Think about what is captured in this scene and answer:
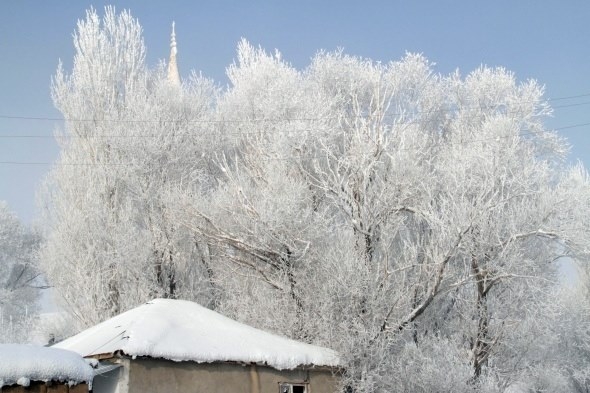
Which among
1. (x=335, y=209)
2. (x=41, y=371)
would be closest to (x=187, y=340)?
(x=41, y=371)

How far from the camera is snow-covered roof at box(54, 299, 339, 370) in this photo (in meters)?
10.9

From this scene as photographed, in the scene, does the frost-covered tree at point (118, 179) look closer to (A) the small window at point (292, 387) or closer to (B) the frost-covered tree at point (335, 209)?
(B) the frost-covered tree at point (335, 209)

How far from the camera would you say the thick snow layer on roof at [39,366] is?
8.30 meters

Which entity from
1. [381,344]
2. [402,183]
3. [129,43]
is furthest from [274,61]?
[381,344]

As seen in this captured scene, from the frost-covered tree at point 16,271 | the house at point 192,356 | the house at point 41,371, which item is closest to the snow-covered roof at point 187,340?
the house at point 192,356

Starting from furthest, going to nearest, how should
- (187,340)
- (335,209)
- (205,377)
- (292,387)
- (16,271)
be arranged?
1. (16,271)
2. (335,209)
3. (292,387)
4. (187,340)
5. (205,377)

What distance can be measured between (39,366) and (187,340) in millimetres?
3262

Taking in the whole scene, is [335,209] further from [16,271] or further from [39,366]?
[16,271]

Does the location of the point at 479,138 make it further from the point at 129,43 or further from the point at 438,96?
the point at 129,43

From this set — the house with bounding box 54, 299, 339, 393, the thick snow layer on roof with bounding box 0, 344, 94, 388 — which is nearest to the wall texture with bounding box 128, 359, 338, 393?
the house with bounding box 54, 299, 339, 393

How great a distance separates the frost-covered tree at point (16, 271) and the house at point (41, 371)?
21.8m

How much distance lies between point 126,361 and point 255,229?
673 centimetres

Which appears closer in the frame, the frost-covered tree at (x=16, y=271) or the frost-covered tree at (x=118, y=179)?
A: the frost-covered tree at (x=118, y=179)

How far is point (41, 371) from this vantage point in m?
8.55
